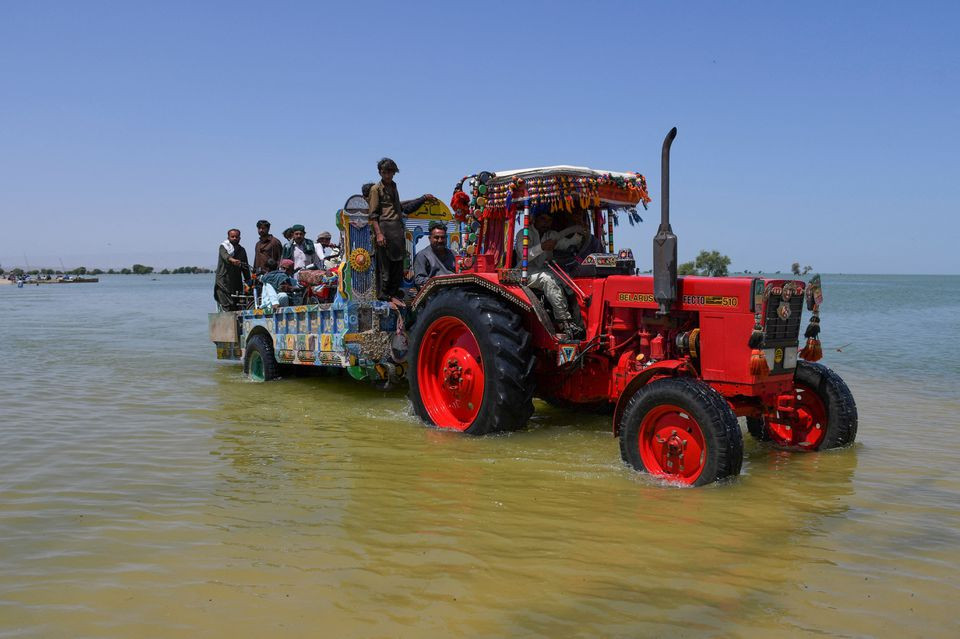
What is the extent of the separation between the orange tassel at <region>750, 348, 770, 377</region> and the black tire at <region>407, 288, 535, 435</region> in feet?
6.11

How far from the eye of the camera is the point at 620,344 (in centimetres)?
608

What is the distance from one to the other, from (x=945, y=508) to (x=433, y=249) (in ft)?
17.8

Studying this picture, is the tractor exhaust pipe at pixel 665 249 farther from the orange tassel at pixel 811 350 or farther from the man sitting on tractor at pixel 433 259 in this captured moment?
the man sitting on tractor at pixel 433 259

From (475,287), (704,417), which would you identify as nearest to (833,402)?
(704,417)

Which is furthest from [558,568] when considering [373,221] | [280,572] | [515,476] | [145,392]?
[145,392]

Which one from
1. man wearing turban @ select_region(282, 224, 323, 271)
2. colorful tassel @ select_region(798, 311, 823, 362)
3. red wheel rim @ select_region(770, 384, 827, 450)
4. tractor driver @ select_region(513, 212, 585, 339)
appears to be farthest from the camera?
man wearing turban @ select_region(282, 224, 323, 271)

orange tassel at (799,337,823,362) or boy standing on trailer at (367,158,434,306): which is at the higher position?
boy standing on trailer at (367,158,434,306)

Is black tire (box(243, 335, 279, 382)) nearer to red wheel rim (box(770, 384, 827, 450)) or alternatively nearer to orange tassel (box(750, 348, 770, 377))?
red wheel rim (box(770, 384, 827, 450))

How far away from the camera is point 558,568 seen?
3674 mm

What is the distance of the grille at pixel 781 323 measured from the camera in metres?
5.30

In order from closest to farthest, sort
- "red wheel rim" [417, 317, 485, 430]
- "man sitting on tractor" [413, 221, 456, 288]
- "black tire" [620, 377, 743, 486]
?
"black tire" [620, 377, 743, 486]
"red wheel rim" [417, 317, 485, 430]
"man sitting on tractor" [413, 221, 456, 288]

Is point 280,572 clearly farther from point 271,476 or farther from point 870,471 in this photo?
point 870,471

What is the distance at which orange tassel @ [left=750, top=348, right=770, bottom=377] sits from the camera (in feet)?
16.8

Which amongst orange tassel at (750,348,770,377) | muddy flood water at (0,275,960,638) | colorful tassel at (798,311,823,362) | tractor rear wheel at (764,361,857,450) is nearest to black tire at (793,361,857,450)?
tractor rear wheel at (764,361,857,450)
